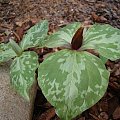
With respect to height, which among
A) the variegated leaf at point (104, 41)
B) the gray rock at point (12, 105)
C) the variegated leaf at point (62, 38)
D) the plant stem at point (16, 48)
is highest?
the variegated leaf at point (104, 41)

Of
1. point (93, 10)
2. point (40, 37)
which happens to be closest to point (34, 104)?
point (40, 37)

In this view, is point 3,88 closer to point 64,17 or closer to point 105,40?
point 105,40

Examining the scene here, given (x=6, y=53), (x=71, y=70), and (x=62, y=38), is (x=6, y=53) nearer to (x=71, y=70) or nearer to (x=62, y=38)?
(x=62, y=38)

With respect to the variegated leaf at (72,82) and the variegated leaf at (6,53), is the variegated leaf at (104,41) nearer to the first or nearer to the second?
the variegated leaf at (72,82)

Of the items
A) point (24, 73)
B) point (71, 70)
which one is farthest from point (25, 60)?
point (71, 70)

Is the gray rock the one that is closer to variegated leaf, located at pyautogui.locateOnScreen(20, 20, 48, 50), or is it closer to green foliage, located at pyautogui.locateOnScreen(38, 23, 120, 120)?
variegated leaf, located at pyautogui.locateOnScreen(20, 20, 48, 50)

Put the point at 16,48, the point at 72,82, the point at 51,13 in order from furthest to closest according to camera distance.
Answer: the point at 51,13 < the point at 16,48 < the point at 72,82

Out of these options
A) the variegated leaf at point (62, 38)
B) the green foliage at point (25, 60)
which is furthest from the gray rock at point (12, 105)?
the variegated leaf at point (62, 38)
